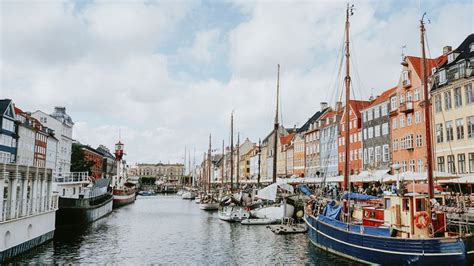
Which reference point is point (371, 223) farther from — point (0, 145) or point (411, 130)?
point (0, 145)

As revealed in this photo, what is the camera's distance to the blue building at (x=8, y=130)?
67375 mm

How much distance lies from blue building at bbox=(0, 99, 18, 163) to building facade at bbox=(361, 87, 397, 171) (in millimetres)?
57419

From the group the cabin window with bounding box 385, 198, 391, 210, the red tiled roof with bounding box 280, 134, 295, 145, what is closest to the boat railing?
the cabin window with bounding box 385, 198, 391, 210

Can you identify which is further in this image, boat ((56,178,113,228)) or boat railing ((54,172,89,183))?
boat railing ((54,172,89,183))

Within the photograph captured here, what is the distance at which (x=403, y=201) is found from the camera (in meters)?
22.2

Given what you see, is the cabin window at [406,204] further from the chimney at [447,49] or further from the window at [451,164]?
the chimney at [447,49]

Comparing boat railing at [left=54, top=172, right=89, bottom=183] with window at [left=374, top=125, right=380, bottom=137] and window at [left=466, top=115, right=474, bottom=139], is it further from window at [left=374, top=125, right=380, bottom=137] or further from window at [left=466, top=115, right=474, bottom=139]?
window at [left=466, top=115, right=474, bottom=139]

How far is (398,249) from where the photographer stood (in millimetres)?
20812

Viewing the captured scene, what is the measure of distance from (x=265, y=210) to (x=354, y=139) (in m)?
31.4

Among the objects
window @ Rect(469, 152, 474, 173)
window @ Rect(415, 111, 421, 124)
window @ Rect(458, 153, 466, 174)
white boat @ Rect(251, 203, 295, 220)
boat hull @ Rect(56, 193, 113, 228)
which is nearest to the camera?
boat hull @ Rect(56, 193, 113, 228)

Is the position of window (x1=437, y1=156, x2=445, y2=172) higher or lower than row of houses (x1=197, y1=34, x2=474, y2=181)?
lower

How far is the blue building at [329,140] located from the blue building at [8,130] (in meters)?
54.8

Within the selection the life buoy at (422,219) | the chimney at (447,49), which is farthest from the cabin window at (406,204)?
the chimney at (447,49)

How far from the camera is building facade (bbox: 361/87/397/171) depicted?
61.4 m
